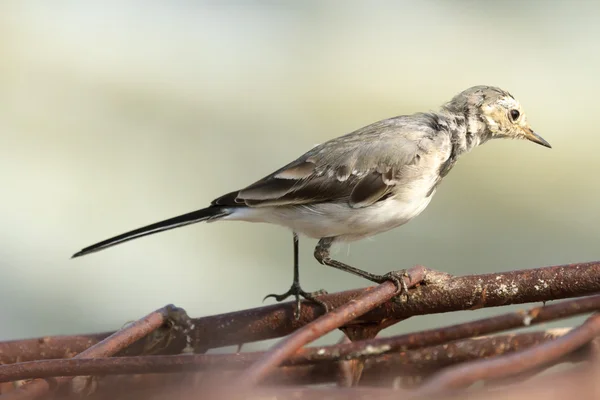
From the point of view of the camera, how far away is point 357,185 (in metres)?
3.19

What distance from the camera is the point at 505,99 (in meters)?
3.56

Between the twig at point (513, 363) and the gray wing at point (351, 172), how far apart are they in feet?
6.95

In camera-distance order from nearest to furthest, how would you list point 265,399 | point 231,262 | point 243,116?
point 265,399 < point 231,262 < point 243,116

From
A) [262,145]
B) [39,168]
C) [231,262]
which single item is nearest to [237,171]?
[262,145]

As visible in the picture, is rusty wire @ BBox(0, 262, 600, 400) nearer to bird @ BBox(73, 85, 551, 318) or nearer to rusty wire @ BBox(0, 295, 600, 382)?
rusty wire @ BBox(0, 295, 600, 382)

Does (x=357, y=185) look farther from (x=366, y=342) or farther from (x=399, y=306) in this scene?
(x=366, y=342)

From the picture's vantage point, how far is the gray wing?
124 inches

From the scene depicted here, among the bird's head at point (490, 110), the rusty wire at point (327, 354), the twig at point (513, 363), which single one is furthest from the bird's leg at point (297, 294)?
the bird's head at point (490, 110)

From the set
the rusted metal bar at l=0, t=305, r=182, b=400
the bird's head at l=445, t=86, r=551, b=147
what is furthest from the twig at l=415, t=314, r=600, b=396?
the bird's head at l=445, t=86, r=551, b=147

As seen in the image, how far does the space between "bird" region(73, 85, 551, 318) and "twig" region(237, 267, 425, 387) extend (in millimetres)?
1646

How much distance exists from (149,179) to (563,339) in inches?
256

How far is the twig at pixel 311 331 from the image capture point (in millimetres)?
1040

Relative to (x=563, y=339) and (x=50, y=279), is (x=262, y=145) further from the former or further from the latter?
(x=563, y=339)

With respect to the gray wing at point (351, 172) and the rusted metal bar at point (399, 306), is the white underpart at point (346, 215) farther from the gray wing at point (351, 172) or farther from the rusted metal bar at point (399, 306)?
the rusted metal bar at point (399, 306)
